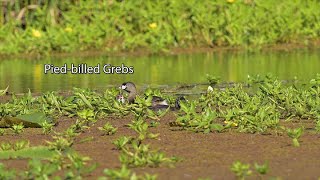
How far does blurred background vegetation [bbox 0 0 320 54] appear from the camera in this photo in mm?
16188

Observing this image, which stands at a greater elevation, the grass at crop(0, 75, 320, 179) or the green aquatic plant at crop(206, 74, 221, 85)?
the green aquatic plant at crop(206, 74, 221, 85)

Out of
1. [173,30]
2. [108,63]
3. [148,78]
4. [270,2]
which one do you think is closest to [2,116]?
[148,78]

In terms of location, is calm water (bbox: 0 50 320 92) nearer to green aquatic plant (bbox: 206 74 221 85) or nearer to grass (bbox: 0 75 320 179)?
green aquatic plant (bbox: 206 74 221 85)

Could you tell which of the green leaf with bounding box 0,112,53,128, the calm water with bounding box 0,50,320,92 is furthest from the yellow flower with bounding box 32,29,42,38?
the green leaf with bounding box 0,112,53,128

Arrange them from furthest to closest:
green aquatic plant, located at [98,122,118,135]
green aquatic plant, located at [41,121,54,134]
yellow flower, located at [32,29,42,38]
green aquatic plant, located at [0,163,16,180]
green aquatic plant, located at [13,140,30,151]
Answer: yellow flower, located at [32,29,42,38]
green aquatic plant, located at [41,121,54,134]
green aquatic plant, located at [98,122,118,135]
green aquatic plant, located at [13,140,30,151]
green aquatic plant, located at [0,163,16,180]

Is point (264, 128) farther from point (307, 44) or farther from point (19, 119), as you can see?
point (307, 44)

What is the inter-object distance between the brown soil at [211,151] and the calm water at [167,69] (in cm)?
408

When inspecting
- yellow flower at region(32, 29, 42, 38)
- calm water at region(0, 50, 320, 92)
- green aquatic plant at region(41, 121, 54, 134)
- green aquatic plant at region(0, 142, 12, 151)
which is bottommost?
green aquatic plant at region(0, 142, 12, 151)

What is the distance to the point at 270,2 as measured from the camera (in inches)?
674

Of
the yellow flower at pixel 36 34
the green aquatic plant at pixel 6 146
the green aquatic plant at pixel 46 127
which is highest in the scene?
the yellow flower at pixel 36 34

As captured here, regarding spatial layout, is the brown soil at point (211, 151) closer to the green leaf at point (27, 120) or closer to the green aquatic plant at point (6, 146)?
the green leaf at point (27, 120)

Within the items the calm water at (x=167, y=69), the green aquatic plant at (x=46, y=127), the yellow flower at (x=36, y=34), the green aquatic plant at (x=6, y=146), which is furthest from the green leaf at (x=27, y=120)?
the yellow flower at (x=36, y=34)

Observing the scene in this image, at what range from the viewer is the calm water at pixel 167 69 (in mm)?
12352

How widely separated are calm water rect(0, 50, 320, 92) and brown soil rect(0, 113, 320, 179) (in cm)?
408
